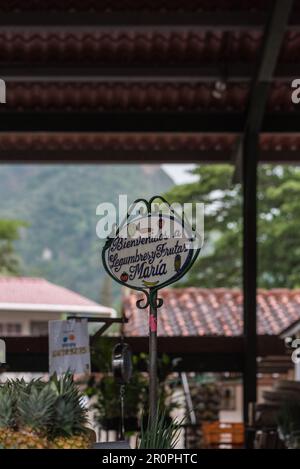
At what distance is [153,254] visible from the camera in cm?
402

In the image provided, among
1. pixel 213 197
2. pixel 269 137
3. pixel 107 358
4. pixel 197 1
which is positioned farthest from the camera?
pixel 213 197

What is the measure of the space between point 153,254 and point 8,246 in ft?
87.5

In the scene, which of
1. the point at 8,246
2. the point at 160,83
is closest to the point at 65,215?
the point at 8,246

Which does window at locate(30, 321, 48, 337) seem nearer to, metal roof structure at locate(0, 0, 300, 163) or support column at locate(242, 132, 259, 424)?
metal roof structure at locate(0, 0, 300, 163)

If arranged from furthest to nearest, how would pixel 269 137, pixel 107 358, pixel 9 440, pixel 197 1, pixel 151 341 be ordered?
1. pixel 269 137
2. pixel 107 358
3. pixel 197 1
4. pixel 151 341
5. pixel 9 440

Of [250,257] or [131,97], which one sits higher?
[131,97]

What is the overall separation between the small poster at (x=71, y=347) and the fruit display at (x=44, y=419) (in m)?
3.60

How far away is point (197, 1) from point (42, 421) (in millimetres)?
5111

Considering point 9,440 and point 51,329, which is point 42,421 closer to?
point 9,440

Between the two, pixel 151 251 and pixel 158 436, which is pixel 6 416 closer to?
pixel 158 436

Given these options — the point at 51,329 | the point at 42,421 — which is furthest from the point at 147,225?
the point at 51,329

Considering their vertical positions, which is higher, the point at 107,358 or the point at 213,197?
the point at 213,197

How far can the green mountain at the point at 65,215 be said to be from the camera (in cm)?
4566

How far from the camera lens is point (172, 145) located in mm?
9938
